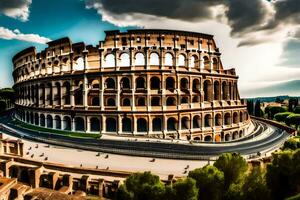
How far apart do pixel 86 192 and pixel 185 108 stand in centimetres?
2255

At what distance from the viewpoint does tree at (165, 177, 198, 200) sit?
1257 centimetres

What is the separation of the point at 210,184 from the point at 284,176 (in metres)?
4.23

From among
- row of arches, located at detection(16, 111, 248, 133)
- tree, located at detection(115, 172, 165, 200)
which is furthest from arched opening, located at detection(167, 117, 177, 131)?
tree, located at detection(115, 172, 165, 200)

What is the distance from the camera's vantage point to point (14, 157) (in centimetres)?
2211

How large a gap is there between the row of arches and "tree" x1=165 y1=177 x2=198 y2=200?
2263cm

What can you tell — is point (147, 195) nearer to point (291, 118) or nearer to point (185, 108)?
point (185, 108)

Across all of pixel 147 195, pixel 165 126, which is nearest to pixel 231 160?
pixel 147 195

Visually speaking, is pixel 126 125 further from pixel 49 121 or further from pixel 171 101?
pixel 49 121

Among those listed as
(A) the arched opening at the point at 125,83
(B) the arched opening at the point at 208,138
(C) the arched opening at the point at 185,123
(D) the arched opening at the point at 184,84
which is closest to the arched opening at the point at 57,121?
(A) the arched opening at the point at 125,83

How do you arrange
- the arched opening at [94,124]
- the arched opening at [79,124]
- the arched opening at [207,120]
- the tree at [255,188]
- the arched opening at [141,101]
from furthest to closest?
the arched opening at [207,120] → the arched opening at [79,124] → the arched opening at [94,124] → the arched opening at [141,101] → the tree at [255,188]

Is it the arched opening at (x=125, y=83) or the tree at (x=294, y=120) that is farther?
the tree at (x=294, y=120)

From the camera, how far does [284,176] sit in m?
13.7

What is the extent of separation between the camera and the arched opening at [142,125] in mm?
36219

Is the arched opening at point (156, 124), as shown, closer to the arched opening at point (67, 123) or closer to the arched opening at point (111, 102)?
the arched opening at point (111, 102)
